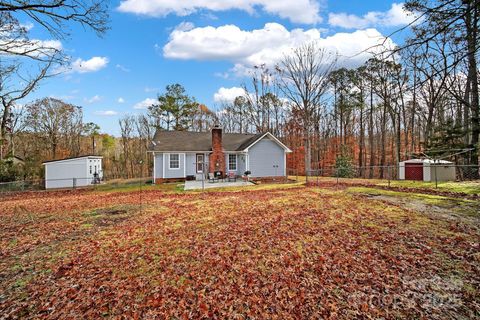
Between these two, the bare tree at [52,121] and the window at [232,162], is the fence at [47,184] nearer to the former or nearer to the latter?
the bare tree at [52,121]

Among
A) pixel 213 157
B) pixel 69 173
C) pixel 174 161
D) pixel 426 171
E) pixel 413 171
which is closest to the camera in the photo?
pixel 426 171

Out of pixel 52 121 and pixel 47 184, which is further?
pixel 52 121

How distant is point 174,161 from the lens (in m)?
21.2

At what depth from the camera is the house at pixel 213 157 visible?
21.0 m

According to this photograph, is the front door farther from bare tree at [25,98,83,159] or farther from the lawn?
bare tree at [25,98,83,159]

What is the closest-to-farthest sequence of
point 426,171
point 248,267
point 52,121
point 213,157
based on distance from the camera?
1. point 248,267
2. point 426,171
3. point 213,157
4. point 52,121

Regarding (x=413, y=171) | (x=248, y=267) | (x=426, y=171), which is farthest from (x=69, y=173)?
(x=426, y=171)

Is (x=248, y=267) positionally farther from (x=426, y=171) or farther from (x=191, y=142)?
(x=191, y=142)

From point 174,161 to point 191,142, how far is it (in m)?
2.89

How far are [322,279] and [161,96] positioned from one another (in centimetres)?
3353

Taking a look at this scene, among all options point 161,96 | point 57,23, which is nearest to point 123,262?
point 57,23

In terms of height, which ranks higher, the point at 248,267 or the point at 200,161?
the point at 200,161

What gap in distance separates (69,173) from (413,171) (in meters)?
29.3

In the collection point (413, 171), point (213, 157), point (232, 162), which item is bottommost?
point (413, 171)
